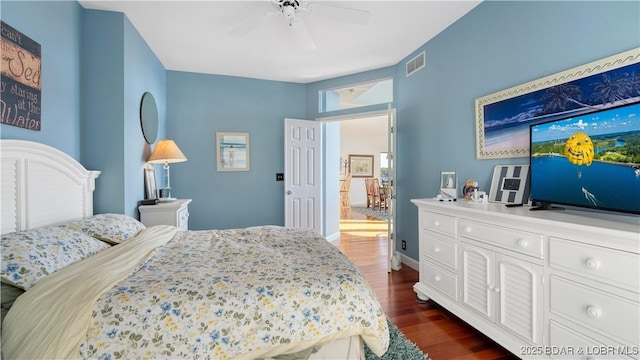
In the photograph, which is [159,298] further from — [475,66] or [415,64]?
[415,64]

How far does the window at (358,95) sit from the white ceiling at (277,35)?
308 millimetres

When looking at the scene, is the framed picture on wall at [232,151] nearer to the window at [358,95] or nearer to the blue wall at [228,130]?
the blue wall at [228,130]

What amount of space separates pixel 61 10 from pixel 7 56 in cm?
80

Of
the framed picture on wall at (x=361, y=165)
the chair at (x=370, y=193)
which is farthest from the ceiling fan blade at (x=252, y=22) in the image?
the framed picture on wall at (x=361, y=165)

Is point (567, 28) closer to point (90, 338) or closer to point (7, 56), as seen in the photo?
point (90, 338)

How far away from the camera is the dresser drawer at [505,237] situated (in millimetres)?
1494

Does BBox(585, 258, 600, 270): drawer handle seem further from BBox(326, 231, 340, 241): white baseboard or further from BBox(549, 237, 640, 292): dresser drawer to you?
BBox(326, 231, 340, 241): white baseboard

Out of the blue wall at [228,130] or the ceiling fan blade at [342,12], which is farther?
the blue wall at [228,130]

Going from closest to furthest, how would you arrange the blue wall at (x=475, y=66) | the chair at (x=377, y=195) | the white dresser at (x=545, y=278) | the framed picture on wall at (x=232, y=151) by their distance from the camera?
the white dresser at (x=545, y=278), the blue wall at (x=475, y=66), the framed picture on wall at (x=232, y=151), the chair at (x=377, y=195)

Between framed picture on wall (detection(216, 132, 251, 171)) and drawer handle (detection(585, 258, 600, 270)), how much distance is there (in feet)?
12.7

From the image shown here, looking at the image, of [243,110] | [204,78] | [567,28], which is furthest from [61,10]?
[567,28]

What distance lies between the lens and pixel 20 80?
1619mm

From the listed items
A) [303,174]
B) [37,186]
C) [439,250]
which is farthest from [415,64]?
Answer: [37,186]

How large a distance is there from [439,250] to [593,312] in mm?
1041
